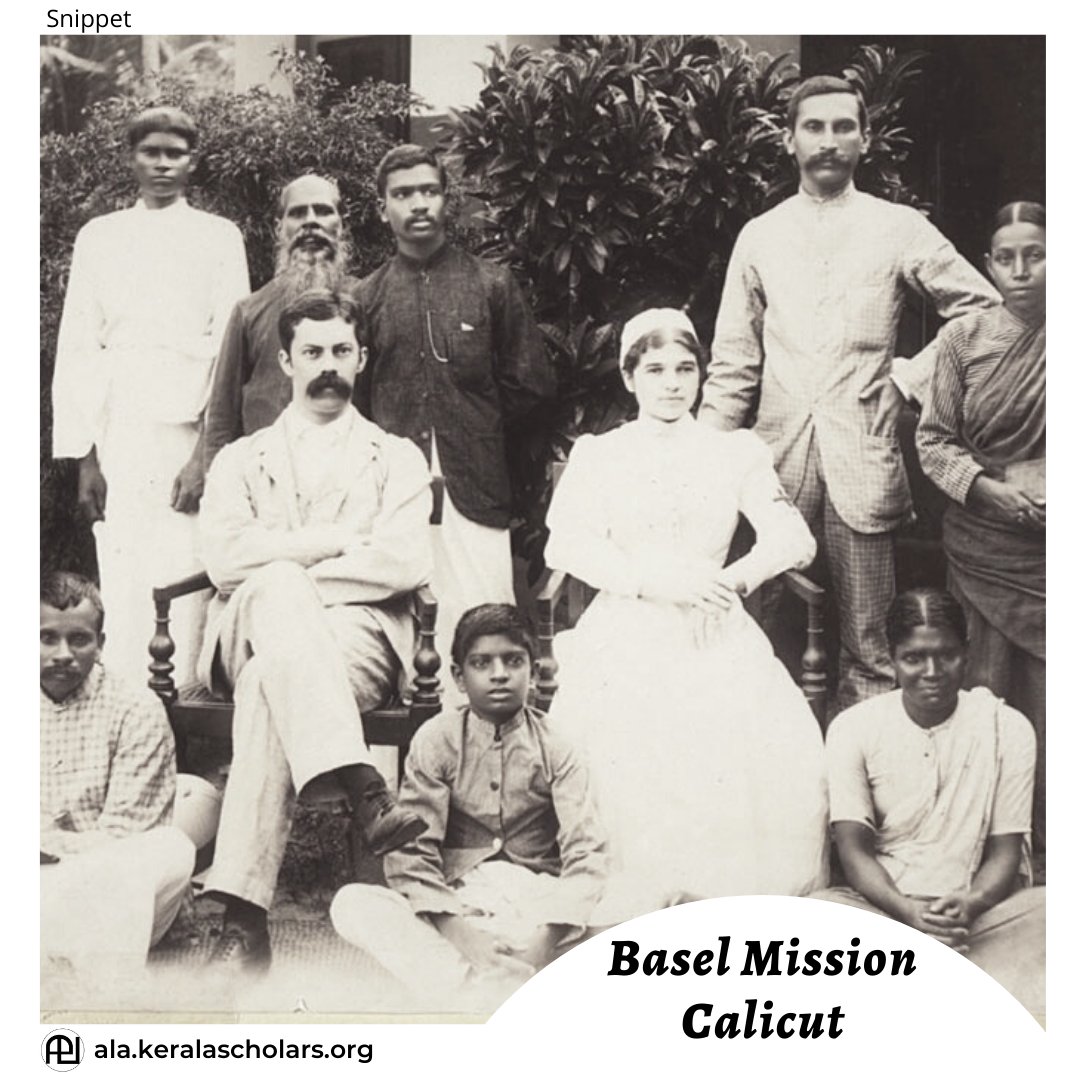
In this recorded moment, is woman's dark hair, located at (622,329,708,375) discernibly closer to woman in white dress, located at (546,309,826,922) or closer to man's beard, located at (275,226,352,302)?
woman in white dress, located at (546,309,826,922)

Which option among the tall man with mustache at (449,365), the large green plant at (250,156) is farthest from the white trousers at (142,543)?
the tall man with mustache at (449,365)

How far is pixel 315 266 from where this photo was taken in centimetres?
491

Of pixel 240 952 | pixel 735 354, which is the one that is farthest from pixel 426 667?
pixel 735 354

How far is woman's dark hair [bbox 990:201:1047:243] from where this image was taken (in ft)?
15.9

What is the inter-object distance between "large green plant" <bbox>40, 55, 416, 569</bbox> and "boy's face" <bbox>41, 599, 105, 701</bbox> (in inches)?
5.8

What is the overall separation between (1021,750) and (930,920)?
0.52 metres

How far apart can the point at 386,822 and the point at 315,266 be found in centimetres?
152

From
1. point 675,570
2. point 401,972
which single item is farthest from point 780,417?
point 401,972

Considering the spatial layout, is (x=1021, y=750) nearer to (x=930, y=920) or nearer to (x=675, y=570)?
(x=930, y=920)

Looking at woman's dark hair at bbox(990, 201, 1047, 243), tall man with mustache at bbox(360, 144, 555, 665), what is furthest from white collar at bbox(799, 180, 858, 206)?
tall man with mustache at bbox(360, 144, 555, 665)

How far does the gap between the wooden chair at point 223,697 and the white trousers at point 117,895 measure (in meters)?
0.25

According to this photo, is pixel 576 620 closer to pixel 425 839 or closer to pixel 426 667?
pixel 426 667

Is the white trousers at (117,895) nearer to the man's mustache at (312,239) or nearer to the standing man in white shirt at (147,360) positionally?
the standing man in white shirt at (147,360)
